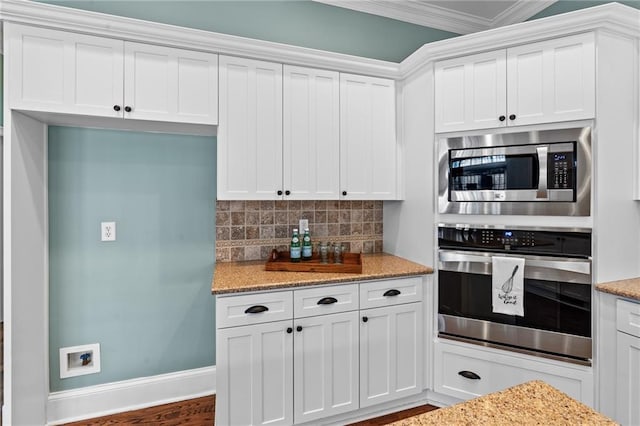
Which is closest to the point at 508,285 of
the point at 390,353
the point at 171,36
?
the point at 390,353

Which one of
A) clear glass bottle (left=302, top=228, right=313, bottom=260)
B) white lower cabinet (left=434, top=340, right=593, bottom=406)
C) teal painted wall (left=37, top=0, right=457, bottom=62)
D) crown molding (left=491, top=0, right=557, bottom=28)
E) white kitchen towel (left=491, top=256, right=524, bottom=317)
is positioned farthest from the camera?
crown molding (left=491, top=0, right=557, bottom=28)

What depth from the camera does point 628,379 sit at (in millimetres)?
1776

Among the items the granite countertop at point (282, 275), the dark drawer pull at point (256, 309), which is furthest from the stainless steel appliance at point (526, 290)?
the dark drawer pull at point (256, 309)

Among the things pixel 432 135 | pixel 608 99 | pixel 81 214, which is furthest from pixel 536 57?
pixel 81 214

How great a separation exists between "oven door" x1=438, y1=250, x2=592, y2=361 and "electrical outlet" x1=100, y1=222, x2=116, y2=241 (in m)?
2.14

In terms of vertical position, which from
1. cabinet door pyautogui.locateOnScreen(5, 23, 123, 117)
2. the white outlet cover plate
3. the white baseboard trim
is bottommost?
the white baseboard trim

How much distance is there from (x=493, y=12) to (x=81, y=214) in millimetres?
3520

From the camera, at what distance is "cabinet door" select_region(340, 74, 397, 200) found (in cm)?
243

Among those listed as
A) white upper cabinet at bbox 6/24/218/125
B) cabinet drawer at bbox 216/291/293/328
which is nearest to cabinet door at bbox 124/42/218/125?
white upper cabinet at bbox 6/24/218/125

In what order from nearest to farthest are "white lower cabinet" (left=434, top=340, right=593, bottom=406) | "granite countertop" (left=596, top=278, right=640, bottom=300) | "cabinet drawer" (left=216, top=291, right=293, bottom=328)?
1. "granite countertop" (left=596, top=278, right=640, bottom=300)
2. "cabinet drawer" (left=216, top=291, right=293, bottom=328)
3. "white lower cabinet" (left=434, top=340, right=593, bottom=406)

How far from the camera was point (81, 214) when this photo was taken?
→ 7.20 feet

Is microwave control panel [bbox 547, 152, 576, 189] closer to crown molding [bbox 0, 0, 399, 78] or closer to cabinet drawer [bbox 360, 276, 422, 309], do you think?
cabinet drawer [bbox 360, 276, 422, 309]

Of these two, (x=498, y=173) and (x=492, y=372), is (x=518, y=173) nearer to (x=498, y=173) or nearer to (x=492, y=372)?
(x=498, y=173)

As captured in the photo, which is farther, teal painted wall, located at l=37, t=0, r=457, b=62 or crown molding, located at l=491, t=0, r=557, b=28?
crown molding, located at l=491, t=0, r=557, b=28
